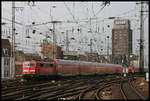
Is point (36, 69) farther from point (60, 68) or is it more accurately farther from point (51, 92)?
point (51, 92)

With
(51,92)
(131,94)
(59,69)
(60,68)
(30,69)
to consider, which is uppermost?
(30,69)

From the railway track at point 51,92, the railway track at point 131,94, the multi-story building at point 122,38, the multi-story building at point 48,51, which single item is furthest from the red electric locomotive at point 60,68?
the multi-story building at point 122,38

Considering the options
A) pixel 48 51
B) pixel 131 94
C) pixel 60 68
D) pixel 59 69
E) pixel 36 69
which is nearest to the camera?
pixel 131 94

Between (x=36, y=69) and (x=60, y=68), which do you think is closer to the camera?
(x=36, y=69)

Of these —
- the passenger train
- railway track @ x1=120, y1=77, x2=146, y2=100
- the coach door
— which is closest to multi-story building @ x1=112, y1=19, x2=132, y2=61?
the passenger train

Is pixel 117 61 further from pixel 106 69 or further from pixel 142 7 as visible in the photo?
pixel 142 7

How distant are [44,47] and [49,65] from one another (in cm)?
3643

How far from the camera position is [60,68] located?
36.0 metres

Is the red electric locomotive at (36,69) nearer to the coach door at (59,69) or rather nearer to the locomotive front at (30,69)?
the locomotive front at (30,69)

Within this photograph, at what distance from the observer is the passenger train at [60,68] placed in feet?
101

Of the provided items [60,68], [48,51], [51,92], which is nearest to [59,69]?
[60,68]

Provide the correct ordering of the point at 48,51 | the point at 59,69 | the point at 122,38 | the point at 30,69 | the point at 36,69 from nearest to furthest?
the point at 36,69 → the point at 30,69 → the point at 59,69 → the point at 48,51 → the point at 122,38

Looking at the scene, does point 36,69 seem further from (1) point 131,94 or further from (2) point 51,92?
(1) point 131,94

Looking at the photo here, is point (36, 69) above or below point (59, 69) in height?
above
